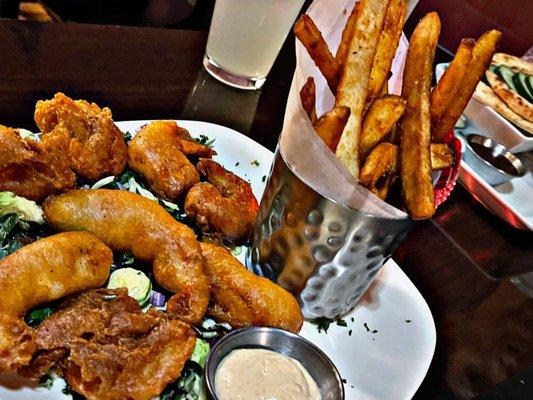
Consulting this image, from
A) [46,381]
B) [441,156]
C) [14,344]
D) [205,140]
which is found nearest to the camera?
[14,344]

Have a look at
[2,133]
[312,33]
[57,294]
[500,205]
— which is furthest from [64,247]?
[500,205]

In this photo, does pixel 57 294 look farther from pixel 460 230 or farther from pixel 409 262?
pixel 460 230

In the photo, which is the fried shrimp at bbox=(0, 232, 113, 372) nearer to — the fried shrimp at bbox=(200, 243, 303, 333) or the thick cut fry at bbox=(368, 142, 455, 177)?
the fried shrimp at bbox=(200, 243, 303, 333)

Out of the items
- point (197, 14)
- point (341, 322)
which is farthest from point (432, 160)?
point (197, 14)

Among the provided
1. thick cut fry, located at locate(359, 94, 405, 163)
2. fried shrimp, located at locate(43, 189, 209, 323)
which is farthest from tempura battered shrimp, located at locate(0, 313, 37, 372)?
thick cut fry, located at locate(359, 94, 405, 163)

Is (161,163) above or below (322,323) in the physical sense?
above

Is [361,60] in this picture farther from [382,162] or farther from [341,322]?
[341,322]

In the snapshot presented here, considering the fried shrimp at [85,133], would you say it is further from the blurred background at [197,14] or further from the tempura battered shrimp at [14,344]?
the blurred background at [197,14]
